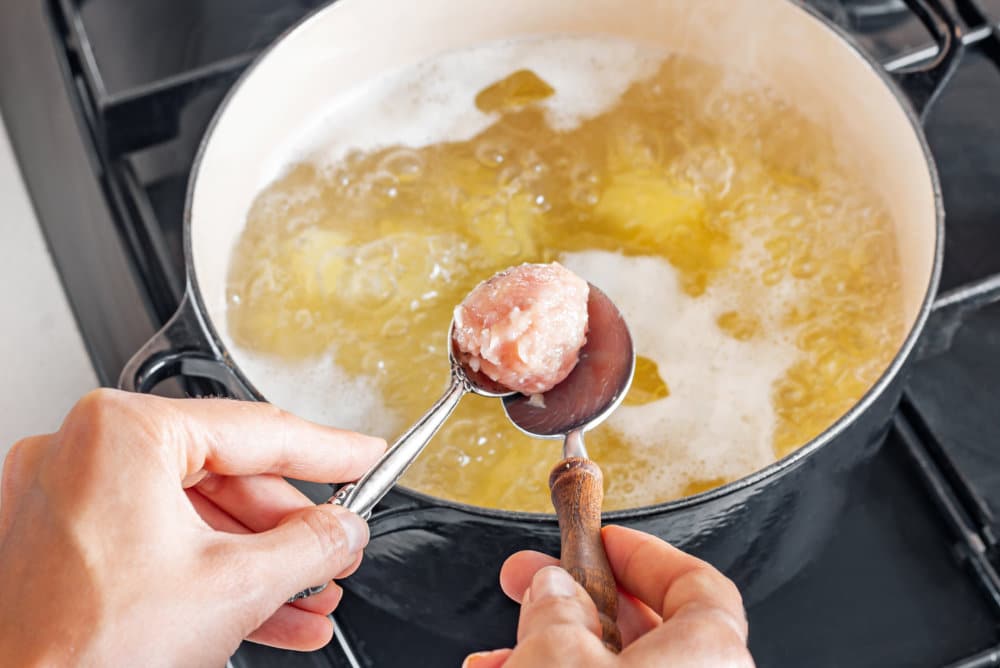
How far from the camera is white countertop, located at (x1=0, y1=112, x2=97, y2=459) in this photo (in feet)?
2.98

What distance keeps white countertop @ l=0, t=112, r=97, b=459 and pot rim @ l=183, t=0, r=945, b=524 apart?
30cm

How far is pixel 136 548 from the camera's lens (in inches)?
17.8

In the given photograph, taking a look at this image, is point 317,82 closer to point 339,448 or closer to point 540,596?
point 339,448

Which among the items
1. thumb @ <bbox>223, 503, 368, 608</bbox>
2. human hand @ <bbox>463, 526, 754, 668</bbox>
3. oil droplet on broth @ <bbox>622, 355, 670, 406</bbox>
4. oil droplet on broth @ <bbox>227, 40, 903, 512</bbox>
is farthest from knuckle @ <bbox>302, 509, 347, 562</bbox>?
oil droplet on broth @ <bbox>622, 355, 670, 406</bbox>

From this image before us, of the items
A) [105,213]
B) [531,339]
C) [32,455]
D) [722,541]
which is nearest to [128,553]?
[32,455]

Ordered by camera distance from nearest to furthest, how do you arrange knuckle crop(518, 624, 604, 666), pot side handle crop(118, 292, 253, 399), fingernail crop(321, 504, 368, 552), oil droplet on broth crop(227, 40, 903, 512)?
knuckle crop(518, 624, 604, 666) → fingernail crop(321, 504, 368, 552) → pot side handle crop(118, 292, 253, 399) → oil droplet on broth crop(227, 40, 903, 512)

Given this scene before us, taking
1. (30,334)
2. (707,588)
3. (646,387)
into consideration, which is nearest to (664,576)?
(707,588)

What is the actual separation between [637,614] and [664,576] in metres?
0.05

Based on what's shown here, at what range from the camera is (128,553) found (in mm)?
449

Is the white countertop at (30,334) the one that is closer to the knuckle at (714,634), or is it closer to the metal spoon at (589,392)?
the metal spoon at (589,392)

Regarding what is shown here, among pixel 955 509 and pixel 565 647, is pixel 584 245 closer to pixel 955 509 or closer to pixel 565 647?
pixel 955 509

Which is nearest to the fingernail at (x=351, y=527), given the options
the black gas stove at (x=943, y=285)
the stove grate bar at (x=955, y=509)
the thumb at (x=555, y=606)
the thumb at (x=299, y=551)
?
the thumb at (x=299, y=551)

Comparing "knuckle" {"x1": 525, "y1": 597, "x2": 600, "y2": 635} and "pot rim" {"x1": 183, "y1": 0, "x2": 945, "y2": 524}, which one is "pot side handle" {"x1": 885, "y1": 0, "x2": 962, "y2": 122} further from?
"knuckle" {"x1": 525, "y1": 597, "x2": 600, "y2": 635}

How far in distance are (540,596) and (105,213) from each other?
0.63m
